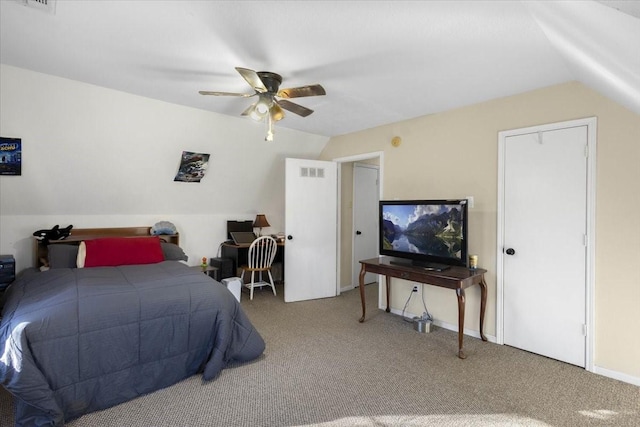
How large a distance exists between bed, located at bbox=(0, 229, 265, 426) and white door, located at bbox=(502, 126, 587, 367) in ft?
8.14

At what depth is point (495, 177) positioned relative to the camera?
318 cm

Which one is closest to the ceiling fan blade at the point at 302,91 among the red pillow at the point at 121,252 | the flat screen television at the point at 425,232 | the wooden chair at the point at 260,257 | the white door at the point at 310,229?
the flat screen television at the point at 425,232

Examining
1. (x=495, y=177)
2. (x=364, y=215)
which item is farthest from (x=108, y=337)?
(x=364, y=215)

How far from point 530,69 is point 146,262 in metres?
4.03

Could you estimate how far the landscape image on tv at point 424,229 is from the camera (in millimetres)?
3084

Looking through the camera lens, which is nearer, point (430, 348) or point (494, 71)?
point (494, 71)

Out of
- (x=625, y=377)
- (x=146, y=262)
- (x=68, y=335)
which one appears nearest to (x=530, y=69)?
(x=625, y=377)

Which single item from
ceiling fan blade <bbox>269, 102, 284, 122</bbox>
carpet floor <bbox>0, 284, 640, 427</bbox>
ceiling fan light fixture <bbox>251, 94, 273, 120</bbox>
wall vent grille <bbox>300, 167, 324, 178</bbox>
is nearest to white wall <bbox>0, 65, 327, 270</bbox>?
wall vent grille <bbox>300, 167, 324, 178</bbox>

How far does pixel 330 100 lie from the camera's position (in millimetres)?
3281

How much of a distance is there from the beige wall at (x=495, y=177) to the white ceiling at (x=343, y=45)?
0.25 metres

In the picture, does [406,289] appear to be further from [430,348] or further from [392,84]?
[392,84]

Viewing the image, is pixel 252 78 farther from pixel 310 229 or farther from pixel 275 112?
pixel 310 229

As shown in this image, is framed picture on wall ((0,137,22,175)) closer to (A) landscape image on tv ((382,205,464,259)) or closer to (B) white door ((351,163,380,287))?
(A) landscape image on tv ((382,205,464,259))

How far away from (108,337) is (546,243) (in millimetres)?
3572
